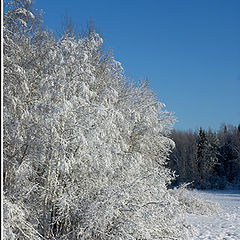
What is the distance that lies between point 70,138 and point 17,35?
9.28 ft

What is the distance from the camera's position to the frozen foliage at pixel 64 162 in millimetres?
5219

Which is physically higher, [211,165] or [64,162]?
[64,162]

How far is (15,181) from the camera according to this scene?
206 inches

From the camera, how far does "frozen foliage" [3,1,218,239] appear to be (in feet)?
17.1

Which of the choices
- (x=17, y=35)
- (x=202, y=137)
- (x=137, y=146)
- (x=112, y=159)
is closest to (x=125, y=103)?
(x=137, y=146)

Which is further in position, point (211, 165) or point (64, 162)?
point (211, 165)

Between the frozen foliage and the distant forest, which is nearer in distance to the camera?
the frozen foliage

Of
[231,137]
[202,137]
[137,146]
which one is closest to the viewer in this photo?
[137,146]

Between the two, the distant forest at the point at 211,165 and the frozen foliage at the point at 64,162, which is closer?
the frozen foliage at the point at 64,162

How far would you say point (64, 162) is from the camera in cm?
509

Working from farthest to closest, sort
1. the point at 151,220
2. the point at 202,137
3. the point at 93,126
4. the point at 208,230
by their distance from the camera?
the point at 202,137 → the point at 208,230 → the point at 93,126 → the point at 151,220

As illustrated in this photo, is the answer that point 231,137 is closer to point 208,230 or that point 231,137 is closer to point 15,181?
point 208,230

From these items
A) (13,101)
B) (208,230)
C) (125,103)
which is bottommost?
(208,230)

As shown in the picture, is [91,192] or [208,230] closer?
[91,192]
